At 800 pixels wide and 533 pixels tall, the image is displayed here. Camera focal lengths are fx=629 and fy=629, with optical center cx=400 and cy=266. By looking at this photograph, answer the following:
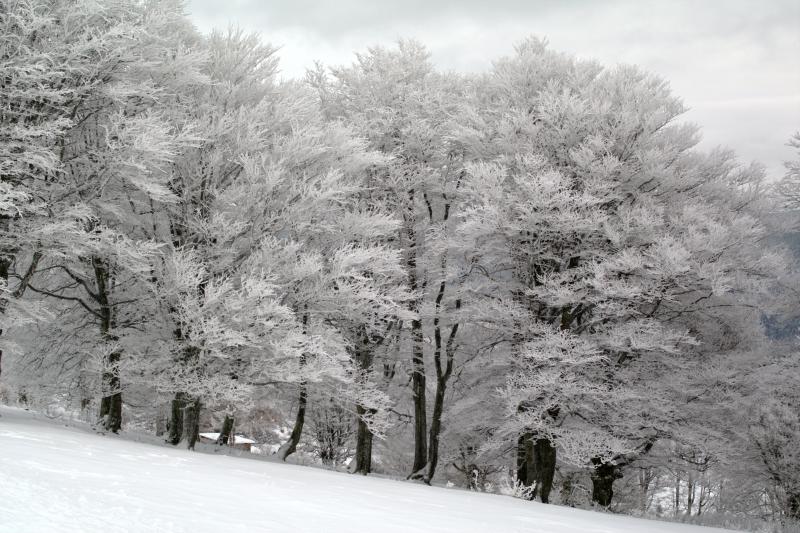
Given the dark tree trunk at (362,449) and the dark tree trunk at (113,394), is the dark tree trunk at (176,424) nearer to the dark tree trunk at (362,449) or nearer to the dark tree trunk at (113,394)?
the dark tree trunk at (113,394)

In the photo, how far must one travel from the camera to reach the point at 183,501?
516 cm

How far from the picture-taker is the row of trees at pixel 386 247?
12406 millimetres

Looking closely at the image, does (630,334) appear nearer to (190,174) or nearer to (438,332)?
(438,332)

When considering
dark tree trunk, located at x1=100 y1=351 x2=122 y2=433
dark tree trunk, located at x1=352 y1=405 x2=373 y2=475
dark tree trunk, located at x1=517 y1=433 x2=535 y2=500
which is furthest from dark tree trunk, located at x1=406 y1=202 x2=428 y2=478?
dark tree trunk, located at x1=100 y1=351 x2=122 y2=433

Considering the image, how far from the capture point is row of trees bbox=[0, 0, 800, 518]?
12406 millimetres

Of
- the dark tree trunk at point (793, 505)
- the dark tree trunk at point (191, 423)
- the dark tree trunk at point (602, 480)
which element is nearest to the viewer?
the dark tree trunk at point (191, 423)

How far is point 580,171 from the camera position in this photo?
1719 centimetres

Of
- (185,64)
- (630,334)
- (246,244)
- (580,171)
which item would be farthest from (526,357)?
(185,64)

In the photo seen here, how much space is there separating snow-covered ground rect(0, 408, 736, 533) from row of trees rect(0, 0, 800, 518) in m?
4.22

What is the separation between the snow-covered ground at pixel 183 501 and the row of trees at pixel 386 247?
422 cm

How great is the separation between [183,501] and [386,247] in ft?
43.9

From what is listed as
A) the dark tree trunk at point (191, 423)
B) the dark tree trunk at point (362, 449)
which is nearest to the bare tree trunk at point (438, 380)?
the dark tree trunk at point (362, 449)

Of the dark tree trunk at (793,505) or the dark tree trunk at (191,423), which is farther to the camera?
the dark tree trunk at (793,505)

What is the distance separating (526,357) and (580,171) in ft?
17.3
